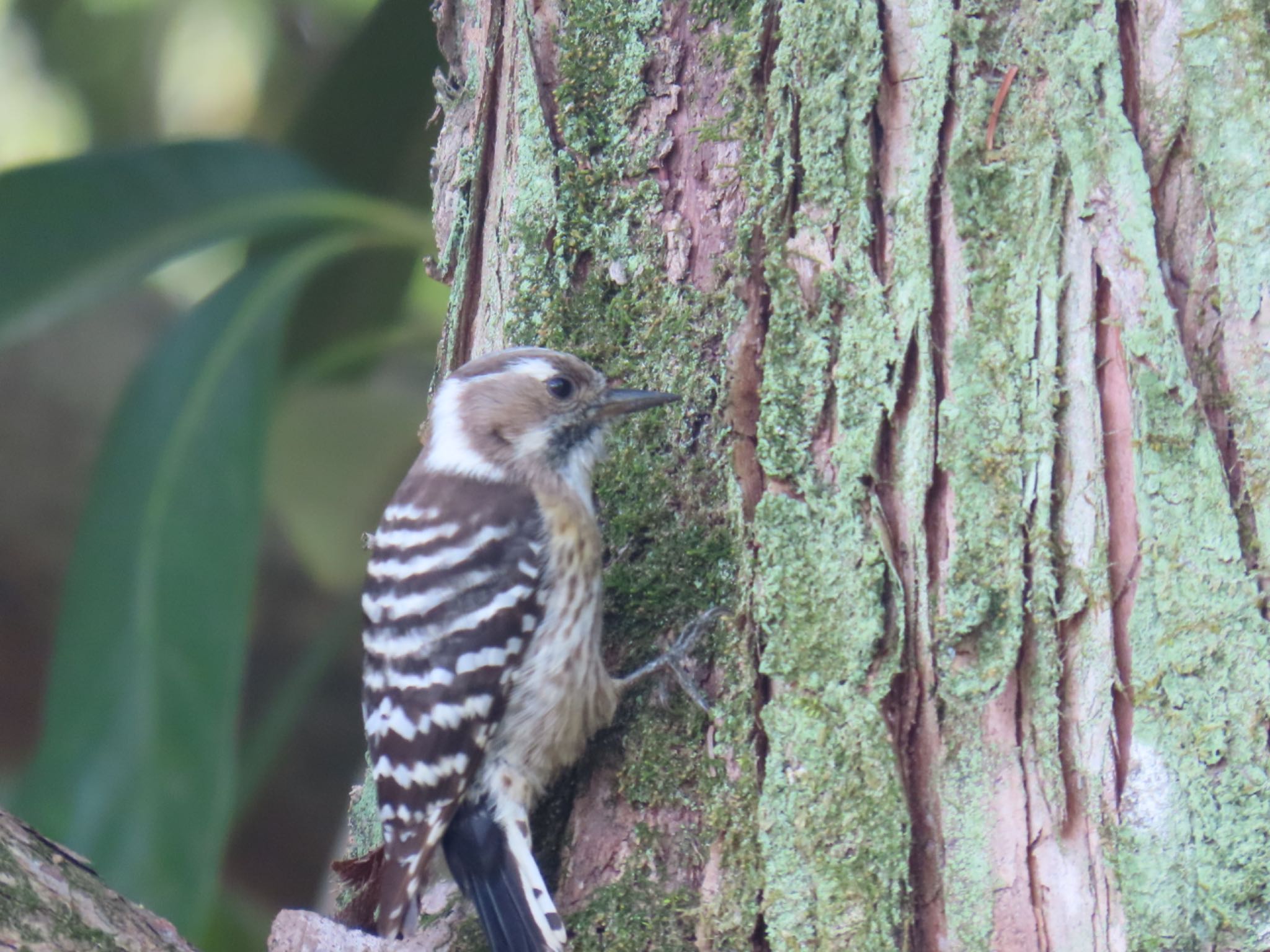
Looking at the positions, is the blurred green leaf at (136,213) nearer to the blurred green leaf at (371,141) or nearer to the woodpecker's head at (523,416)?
the blurred green leaf at (371,141)

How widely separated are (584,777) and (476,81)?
145 centimetres

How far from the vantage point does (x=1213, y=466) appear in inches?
65.6

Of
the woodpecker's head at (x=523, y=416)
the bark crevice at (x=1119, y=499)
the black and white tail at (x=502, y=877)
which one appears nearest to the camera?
the bark crevice at (x=1119, y=499)

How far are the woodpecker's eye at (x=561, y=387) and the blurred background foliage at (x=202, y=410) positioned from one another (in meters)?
1.35

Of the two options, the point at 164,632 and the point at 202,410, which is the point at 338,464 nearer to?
the point at 202,410

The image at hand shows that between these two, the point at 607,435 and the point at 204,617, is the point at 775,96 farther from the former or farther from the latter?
the point at 204,617

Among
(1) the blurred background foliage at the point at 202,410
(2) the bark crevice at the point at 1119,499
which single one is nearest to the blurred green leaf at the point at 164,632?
(1) the blurred background foliage at the point at 202,410

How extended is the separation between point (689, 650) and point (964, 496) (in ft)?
1.77

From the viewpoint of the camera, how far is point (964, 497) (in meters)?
1.82

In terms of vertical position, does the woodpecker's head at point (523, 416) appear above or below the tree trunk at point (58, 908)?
above

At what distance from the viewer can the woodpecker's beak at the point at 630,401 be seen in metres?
2.25

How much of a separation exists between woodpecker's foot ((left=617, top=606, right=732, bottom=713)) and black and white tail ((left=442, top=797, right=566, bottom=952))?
0.39m

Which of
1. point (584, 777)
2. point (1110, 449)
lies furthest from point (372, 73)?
point (1110, 449)

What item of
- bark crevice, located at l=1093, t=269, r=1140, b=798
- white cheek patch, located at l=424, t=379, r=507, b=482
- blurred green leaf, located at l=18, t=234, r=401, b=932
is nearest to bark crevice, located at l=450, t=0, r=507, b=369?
white cheek patch, located at l=424, t=379, r=507, b=482
